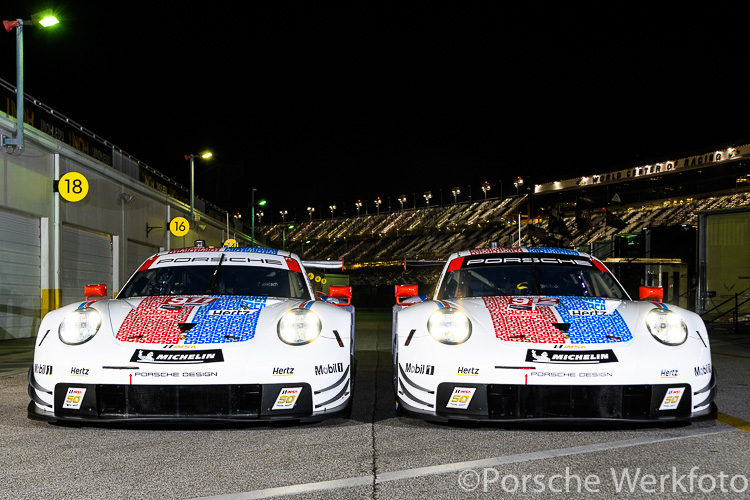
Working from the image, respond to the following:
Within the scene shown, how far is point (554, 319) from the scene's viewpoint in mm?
4223

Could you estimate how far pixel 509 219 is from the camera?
59.5 metres

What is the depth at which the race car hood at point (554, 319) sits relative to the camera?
13.2ft

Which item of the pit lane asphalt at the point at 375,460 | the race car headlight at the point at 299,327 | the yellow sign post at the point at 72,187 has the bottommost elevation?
the pit lane asphalt at the point at 375,460

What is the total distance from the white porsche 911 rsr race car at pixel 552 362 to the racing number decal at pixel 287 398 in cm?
70

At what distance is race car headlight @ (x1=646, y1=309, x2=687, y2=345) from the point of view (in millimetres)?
4078

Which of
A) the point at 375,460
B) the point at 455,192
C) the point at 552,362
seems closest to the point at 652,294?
the point at 552,362

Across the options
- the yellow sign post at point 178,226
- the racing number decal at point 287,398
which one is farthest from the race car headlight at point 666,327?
the yellow sign post at point 178,226

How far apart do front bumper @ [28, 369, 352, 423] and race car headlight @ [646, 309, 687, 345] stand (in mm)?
2267

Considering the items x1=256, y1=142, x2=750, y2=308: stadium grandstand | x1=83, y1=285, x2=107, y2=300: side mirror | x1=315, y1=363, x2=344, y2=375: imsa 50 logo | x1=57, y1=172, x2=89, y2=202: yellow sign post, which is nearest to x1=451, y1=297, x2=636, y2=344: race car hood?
x1=315, y1=363, x2=344, y2=375: imsa 50 logo

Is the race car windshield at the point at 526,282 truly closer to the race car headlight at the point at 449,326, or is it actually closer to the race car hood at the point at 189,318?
the race car headlight at the point at 449,326

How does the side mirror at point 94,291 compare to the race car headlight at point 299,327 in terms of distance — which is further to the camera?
the side mirror at point 94,291

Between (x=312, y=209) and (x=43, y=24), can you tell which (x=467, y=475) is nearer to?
(x=43, y=24)

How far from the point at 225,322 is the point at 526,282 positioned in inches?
107

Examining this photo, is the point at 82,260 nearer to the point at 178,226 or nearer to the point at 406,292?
the point at 178,226
